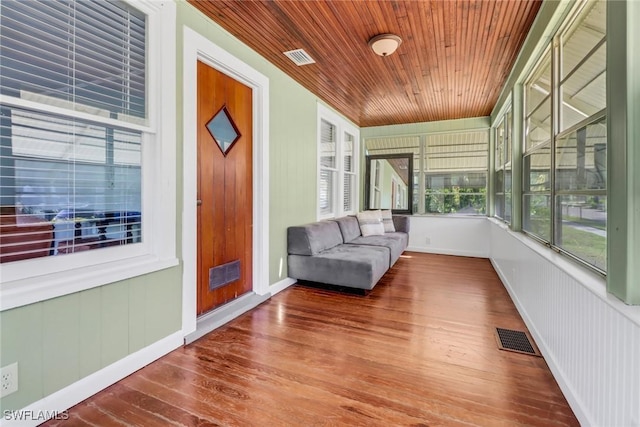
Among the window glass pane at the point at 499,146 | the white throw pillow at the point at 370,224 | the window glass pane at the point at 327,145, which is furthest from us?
the white throw pillow at the point at 370,224

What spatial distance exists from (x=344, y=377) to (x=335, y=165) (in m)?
3.87

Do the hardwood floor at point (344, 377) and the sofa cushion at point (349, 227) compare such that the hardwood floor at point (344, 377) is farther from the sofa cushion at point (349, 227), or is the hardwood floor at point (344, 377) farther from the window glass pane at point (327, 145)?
the window glass pane at point (327, 145)

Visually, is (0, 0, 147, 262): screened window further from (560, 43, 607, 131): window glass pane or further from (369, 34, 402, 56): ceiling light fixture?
(560, 43, 607, 131): window glass pane

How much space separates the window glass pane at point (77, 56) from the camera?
1.49 metres

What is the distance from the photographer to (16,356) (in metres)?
1.45

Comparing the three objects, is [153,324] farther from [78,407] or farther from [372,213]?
[372,213]

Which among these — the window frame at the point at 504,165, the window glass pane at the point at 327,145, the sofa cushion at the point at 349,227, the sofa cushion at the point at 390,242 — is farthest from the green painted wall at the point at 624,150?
the window glass pane at the point at 327,145

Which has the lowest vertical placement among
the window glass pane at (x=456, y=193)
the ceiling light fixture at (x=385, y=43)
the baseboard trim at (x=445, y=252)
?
the baseboard trim at (x=445, y=252)

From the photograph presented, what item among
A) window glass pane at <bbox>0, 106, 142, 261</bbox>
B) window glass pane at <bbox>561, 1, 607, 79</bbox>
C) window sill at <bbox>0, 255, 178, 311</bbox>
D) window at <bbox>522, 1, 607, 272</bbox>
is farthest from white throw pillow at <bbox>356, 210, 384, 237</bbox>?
window glass pane at <bbox>0, 106, 142, 261</bbox>

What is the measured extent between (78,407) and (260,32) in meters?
2.99

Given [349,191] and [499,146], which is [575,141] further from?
[349,191]

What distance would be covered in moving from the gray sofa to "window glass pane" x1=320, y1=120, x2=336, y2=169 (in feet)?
3.73

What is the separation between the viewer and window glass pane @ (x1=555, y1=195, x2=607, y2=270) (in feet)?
5.29

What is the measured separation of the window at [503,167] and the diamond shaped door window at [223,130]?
3487 millimetres
